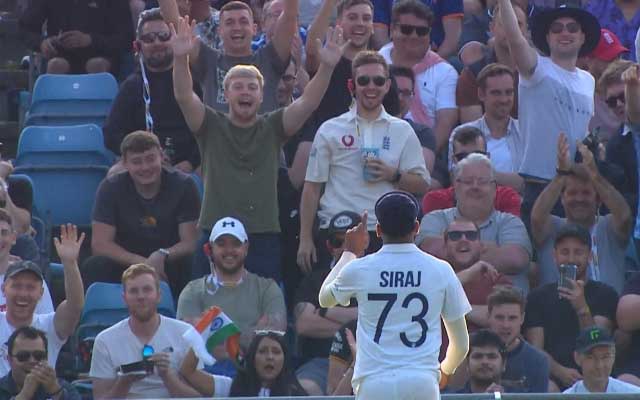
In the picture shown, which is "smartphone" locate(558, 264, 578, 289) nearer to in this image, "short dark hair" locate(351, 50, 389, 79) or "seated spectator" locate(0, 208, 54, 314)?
"short dark hair" locate(351, 50, 389, 79)

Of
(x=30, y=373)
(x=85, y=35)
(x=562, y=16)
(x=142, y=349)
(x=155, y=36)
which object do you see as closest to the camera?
(x=30, y=373)

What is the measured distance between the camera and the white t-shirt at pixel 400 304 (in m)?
8.28

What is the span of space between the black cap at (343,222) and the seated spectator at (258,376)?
102 centimetres

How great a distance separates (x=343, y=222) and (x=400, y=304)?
296cm

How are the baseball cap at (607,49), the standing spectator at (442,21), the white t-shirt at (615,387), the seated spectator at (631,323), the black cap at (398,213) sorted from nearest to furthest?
the black cap at (398,213) → the white t-shirt at (615,387) → the seated spectator at (631,323) → the baseball cap at (607,49) → the standing spectator at (442,21)

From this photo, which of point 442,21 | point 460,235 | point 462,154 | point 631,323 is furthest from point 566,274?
point 442,21

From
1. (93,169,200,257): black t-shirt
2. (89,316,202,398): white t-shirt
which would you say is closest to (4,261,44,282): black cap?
(89,316,202,398): white t-shirt

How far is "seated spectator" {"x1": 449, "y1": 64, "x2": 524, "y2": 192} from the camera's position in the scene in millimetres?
12469

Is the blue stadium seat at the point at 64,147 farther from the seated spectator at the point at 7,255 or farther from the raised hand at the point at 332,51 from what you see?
the raised hand at the point at 332,51

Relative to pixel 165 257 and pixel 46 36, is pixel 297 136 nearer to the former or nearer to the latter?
pixel 165 257

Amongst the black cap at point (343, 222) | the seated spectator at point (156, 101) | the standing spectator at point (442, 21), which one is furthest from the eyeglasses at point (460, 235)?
the standing spectator at point (442, 21)

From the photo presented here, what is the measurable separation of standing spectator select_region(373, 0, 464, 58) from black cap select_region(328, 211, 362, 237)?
3109 millimetres

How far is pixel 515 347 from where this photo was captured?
10570 millimetres

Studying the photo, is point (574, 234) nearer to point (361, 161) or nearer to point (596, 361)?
point (596, 361)
